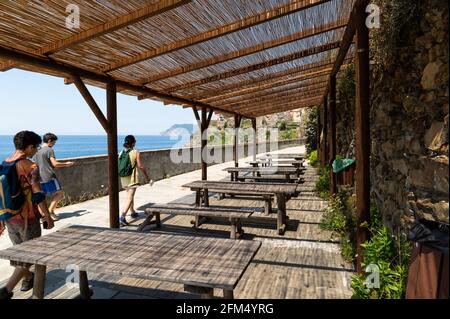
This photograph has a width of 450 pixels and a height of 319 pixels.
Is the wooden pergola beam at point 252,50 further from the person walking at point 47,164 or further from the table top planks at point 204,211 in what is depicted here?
the table top planks at point 204,211

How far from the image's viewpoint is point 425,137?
260 cm

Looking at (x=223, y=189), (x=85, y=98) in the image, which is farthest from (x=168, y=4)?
(x=223, y=189)

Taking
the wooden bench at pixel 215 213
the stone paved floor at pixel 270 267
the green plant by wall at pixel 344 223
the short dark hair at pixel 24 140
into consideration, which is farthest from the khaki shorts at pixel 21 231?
the green plant by wall at pixel 344 223

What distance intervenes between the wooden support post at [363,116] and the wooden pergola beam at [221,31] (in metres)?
0.51

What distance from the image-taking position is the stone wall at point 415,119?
2326 mm

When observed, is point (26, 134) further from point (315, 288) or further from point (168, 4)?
point (315, 288)

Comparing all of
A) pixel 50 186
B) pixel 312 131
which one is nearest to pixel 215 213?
pixel 50 186

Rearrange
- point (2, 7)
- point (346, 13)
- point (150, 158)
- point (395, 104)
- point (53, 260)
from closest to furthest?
1. point (53, 260)
2. point (2, 7)
3. point (395, 104)
4. point (346, 13)
5. point (150, 158)

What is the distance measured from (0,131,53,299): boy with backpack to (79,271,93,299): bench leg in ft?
1.58

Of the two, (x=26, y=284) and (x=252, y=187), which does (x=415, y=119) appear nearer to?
(x=252, y=187)

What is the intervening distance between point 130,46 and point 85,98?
1.08 m

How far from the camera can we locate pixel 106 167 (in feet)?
28.7

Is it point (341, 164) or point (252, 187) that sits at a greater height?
point (341, 164)

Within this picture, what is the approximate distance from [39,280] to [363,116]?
3.47m
